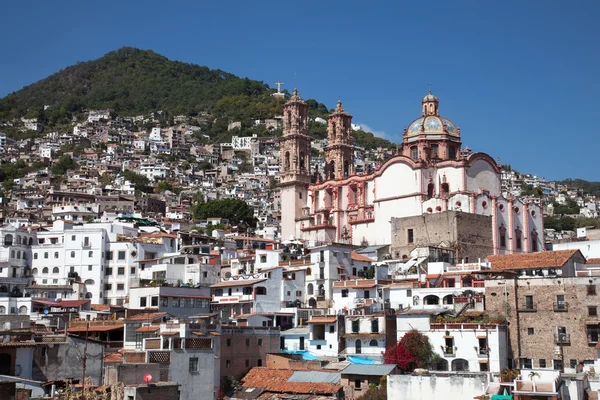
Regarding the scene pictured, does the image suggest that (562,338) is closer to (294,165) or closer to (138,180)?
(294,165)

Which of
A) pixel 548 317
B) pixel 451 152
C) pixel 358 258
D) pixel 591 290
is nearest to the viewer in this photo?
pixel 591 290

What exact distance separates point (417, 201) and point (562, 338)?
30.3m

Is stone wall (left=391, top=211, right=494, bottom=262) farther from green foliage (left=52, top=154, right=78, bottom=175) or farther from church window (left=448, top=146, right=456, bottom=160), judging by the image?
green foliage (left=52, top=154, right=78, bottom=175)

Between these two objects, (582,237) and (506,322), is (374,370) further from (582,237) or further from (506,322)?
(582,237)

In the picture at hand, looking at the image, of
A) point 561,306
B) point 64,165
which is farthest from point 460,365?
point 64,165

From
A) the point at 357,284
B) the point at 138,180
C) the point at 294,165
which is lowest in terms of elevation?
the point at 357,284

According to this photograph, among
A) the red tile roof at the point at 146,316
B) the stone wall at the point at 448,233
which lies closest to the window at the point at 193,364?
the red tile roof at the point at 146,316

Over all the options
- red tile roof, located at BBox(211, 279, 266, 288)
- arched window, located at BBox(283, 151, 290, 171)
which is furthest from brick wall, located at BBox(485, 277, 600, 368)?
arched window, located at BBox(283, 151, 290, 171)

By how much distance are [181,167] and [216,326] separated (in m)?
124

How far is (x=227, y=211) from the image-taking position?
350 ft

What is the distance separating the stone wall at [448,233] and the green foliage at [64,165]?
9150 centimetres

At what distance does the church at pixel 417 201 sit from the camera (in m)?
67.5

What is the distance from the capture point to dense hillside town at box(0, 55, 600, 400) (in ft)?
125

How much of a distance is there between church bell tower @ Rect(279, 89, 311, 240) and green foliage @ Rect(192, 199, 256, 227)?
2010 centimetres
